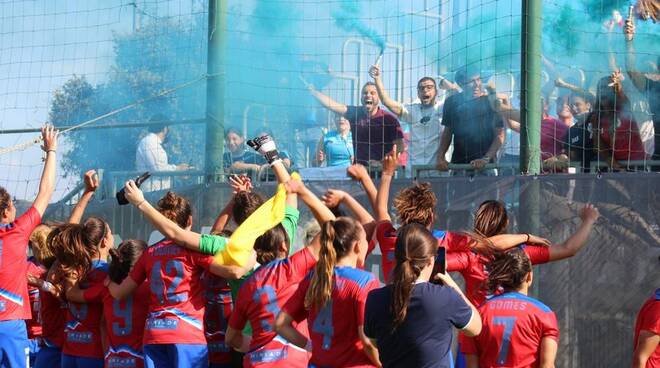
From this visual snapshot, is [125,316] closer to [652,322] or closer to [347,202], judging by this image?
[347,202]

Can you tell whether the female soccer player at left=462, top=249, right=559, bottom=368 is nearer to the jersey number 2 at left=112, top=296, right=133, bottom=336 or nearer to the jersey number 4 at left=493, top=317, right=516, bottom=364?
the jersey number 4 at left=493, top=317, right=516, bottom=364

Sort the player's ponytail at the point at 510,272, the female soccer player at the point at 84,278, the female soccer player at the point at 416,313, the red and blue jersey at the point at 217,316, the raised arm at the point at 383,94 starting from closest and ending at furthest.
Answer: the female soccer player at the point at 416,313 < the player's ponytail at the point at 510,272 < the red and blue jersey at the point at 217,316 < the female soccer player at the point at 84,278 < the raised arm at the point at 383,94

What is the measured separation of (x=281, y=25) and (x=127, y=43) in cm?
184

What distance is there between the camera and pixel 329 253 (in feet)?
16.6

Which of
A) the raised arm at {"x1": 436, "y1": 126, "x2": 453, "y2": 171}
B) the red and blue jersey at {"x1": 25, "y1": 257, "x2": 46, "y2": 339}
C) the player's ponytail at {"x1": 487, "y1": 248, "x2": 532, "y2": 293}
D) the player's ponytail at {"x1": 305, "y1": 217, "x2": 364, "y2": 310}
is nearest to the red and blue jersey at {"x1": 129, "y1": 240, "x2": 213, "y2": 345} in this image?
the player's ponytail at {"x1": 305, "y1": 217, "x2": 364, "y2": 310}

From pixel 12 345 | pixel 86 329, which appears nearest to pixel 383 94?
pixel 86 329

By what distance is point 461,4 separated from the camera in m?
7.89

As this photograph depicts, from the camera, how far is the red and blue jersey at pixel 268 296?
5.59 meters

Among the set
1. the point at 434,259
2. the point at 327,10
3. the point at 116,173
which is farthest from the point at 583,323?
the point at 116,173

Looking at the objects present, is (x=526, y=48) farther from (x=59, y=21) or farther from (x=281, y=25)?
(x=59, y=21)

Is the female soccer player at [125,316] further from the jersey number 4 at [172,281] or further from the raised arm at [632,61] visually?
the raised arm at [632,61]

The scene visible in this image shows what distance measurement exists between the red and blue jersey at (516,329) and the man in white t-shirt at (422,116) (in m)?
2.88

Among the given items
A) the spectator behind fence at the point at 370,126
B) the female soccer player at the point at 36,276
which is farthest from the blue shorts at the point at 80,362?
the spectator behind fence at the point at 370,126

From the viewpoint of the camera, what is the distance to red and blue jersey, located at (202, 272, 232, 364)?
21.6ft
